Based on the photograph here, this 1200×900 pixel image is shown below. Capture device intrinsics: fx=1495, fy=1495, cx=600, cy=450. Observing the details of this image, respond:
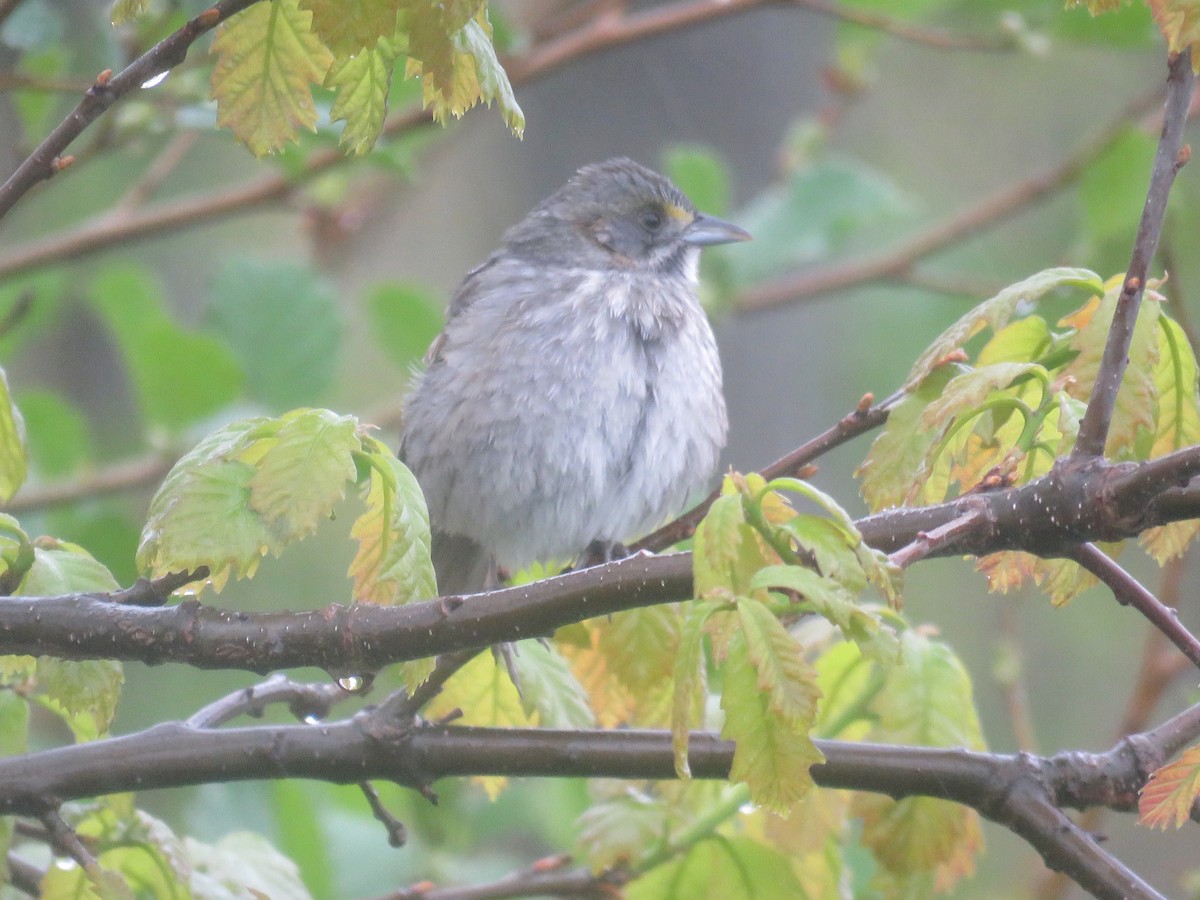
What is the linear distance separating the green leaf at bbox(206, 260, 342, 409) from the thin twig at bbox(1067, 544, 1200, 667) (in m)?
2.83

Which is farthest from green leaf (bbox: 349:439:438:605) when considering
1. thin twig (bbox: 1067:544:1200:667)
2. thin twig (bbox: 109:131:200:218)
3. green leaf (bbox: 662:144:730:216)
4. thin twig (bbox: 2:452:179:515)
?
green leaf (bbox: 662:144:730:216)

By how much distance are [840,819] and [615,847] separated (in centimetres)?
40

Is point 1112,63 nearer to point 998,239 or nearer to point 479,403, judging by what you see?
point 998,239

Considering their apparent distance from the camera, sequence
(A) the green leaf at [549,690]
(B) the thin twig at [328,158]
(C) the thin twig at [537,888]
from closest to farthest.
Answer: (A) the green leaf at [549,690]
(C) the thin twig at [537,888]
(B) the thin twig at [328,158]

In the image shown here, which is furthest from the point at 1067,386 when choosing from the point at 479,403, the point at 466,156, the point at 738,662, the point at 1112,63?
the point at 1112,63

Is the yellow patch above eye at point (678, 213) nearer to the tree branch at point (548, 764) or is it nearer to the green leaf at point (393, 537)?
the tree branch at point (548, 764)

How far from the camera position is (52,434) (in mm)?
4234

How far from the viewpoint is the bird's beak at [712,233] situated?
171 inches

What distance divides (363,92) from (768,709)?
0.90m

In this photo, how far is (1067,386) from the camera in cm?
204

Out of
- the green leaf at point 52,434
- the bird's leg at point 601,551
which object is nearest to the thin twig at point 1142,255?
the bird's leg at point 601,551

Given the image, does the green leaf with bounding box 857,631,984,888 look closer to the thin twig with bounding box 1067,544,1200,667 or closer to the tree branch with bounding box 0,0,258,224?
the thin twig with bounding box 1067,544,1200,667

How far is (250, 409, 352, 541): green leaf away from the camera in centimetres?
182

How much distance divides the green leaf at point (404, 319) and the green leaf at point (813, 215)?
0.96m
